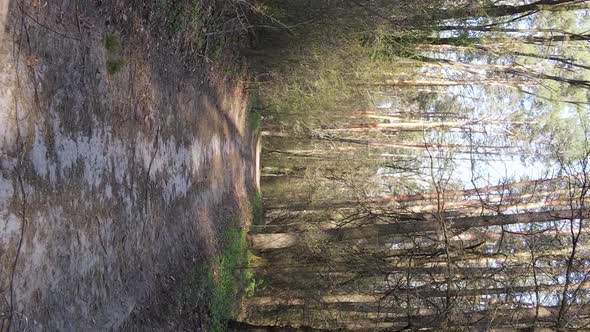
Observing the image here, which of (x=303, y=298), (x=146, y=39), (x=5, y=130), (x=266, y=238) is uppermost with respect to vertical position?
(x=146, y=39)

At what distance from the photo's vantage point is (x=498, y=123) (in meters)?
19.9

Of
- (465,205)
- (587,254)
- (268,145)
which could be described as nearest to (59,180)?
(587,254)

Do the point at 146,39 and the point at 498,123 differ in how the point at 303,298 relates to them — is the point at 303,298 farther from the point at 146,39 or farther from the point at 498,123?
the point at 498,123

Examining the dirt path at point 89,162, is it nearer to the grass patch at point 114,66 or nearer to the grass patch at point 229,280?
the grass patch at point 114,66

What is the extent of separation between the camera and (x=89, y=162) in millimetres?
5652

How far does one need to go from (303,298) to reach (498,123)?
12034 millimetres

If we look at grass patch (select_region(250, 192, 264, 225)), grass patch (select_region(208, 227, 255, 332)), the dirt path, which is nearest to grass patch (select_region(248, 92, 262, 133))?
grass patch (select_region(250, 192, 264, 225))

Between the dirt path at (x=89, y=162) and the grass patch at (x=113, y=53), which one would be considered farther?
the grass patch at (x=113, y=53)

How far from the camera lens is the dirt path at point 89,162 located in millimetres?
4422

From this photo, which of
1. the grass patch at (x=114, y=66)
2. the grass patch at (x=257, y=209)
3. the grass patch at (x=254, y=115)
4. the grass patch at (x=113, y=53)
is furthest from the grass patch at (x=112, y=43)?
the grass patch at (x=257, y=209)

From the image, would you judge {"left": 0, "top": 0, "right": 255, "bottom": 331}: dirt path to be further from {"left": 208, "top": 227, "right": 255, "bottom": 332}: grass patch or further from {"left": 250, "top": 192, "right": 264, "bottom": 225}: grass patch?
{"left": 250, "top": 192, "right": 264, "bottom": 225}: grass patch

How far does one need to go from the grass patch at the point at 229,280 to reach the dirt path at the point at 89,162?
145 centimetres

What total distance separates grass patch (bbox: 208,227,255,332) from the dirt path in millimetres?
1451

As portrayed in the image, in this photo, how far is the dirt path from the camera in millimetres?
4422
